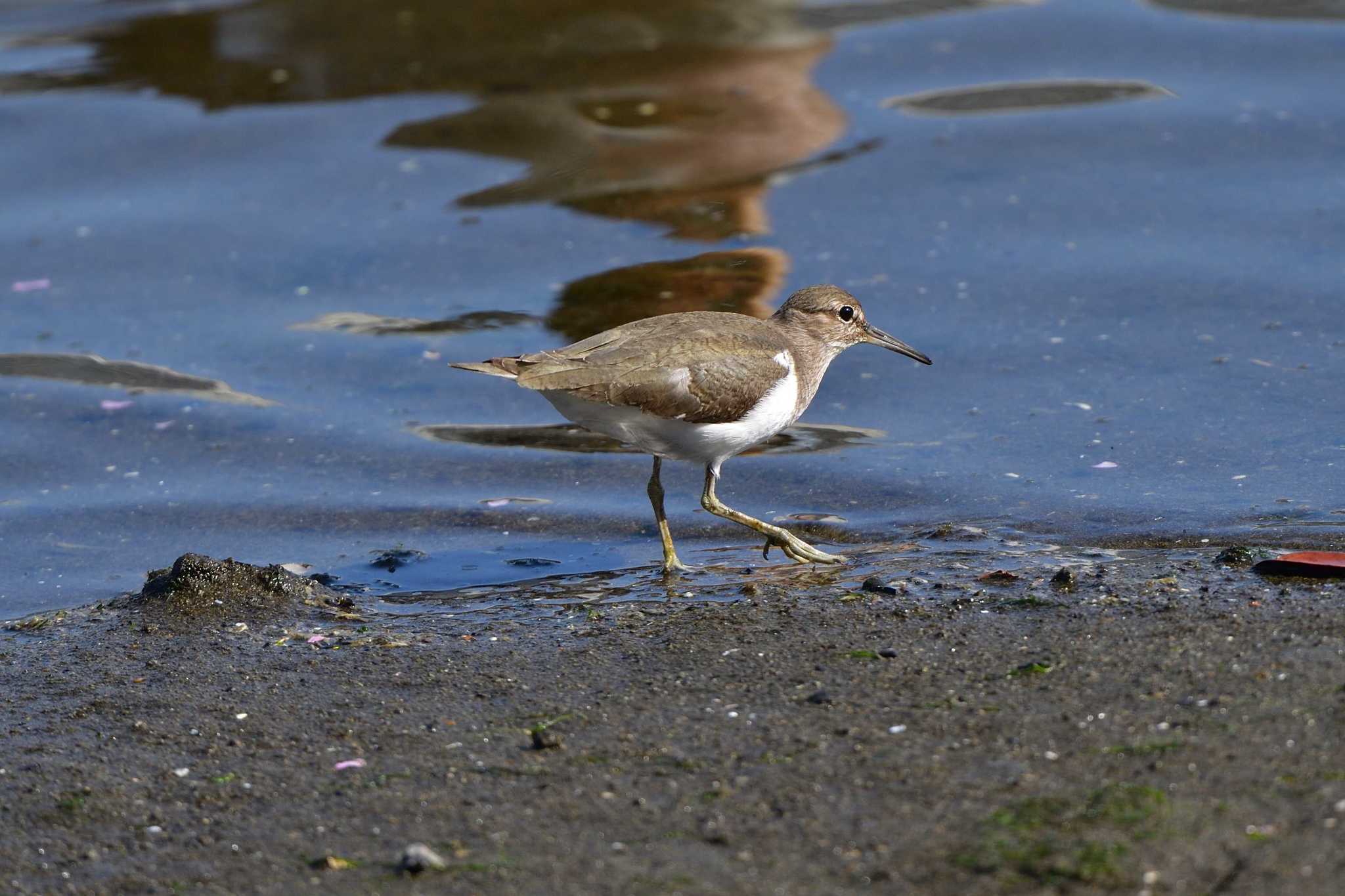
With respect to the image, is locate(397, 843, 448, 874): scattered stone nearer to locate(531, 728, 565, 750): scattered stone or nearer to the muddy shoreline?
the muddy shoreline

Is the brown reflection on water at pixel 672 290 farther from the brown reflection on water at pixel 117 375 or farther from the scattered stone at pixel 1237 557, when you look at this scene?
the scattered stone at pixel 1237 557

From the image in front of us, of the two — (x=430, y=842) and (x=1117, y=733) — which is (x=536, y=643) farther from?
(x=1117, y=733)

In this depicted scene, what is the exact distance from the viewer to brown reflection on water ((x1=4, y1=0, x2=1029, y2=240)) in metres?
10.6

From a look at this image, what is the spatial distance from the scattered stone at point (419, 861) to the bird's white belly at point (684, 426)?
2520 millimetres

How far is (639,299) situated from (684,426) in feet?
9.15

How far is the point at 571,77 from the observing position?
1211cm

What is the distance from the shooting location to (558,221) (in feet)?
33.0

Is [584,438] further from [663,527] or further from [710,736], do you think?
[710,736]

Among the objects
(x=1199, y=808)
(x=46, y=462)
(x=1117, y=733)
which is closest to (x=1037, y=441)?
(x=1117, y=733)

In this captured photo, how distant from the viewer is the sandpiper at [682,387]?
609 centimetres

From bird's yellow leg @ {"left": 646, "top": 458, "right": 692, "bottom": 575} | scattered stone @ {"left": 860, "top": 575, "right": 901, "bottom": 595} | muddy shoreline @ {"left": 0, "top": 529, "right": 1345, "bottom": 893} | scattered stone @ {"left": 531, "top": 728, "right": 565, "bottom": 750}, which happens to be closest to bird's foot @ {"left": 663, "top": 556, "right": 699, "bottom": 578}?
bird's yellow leg @ {"left": 646, "top": 458, "right": 692, "bottom": 575}

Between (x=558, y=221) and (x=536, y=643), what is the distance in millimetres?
5089

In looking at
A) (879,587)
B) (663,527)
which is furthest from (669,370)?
(879,587)

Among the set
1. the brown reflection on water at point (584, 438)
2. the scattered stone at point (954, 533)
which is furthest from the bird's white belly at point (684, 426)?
the brown reflection on water at point (584, 438)
